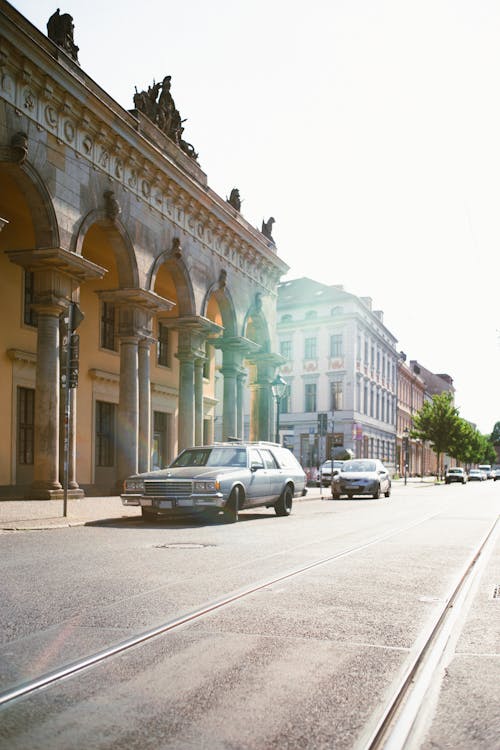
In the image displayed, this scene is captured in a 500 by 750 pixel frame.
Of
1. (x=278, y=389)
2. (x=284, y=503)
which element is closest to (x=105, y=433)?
(x=278, y=389)

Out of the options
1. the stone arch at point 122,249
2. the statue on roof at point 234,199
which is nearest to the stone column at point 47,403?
the stone arch at point 122,249

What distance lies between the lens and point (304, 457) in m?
67.1

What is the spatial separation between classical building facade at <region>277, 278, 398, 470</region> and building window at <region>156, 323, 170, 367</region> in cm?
3153

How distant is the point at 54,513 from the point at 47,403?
4052 mm

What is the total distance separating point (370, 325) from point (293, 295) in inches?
285

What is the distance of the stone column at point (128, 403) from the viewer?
80.3 feet

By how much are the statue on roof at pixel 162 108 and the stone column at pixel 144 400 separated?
831 cm

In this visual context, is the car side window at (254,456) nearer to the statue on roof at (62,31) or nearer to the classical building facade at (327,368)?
the statue on roof at (62,31)

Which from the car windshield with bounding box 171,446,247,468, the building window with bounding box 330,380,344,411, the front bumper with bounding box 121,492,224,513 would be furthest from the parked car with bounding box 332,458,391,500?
the building window with bounding box 330,380,344,411

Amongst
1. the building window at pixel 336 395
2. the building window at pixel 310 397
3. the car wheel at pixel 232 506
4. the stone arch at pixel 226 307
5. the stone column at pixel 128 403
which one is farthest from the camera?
the building window at pixel 310 397

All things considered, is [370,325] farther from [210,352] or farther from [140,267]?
[140,267]

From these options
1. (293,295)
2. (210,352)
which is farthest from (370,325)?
(210,352)

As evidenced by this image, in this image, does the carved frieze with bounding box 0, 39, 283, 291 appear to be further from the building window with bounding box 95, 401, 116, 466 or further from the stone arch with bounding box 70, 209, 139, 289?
the building window with bounding box 95, 401, 116, 466

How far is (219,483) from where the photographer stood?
16.0 metres
